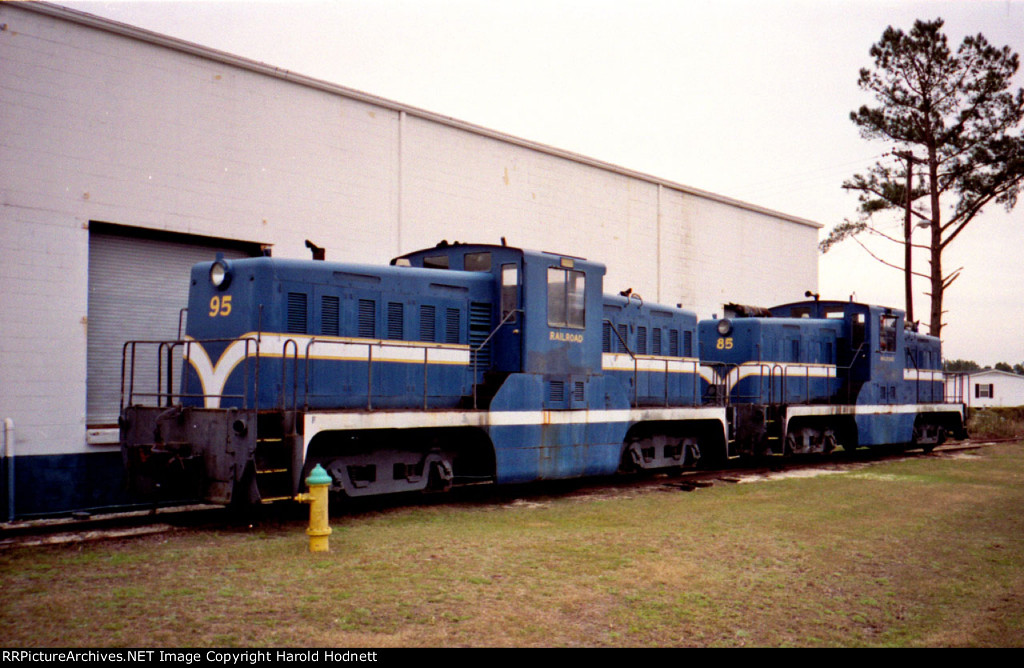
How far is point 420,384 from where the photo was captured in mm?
10484

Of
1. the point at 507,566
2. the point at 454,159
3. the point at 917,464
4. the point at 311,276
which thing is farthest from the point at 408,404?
the point at 917,464

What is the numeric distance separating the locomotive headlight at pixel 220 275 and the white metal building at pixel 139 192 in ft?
8.82

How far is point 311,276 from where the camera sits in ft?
31.3

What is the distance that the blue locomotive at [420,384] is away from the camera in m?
8.60

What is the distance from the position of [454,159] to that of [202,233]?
17.7 ft

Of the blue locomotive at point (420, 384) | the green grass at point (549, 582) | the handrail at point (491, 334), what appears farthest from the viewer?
the handrail at point (491, 334)

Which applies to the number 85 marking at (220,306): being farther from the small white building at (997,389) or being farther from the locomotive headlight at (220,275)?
the small white building at (997,389)

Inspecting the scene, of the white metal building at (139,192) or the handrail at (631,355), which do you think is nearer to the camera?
the white metal building at (139,192)

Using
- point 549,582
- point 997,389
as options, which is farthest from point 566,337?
point 997,389

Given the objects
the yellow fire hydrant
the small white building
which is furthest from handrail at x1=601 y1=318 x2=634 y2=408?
the small white building

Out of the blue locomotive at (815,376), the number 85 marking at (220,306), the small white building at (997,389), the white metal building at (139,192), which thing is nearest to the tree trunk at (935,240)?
the blue locomotive at (815,376)

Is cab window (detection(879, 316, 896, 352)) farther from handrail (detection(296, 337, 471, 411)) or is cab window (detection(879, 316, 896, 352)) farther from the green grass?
handrail (detection(296, 337, 471, 411))

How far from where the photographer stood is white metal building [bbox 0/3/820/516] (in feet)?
34.5

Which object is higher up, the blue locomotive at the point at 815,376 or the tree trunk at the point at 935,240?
the tree trunk at the point at 935,240
